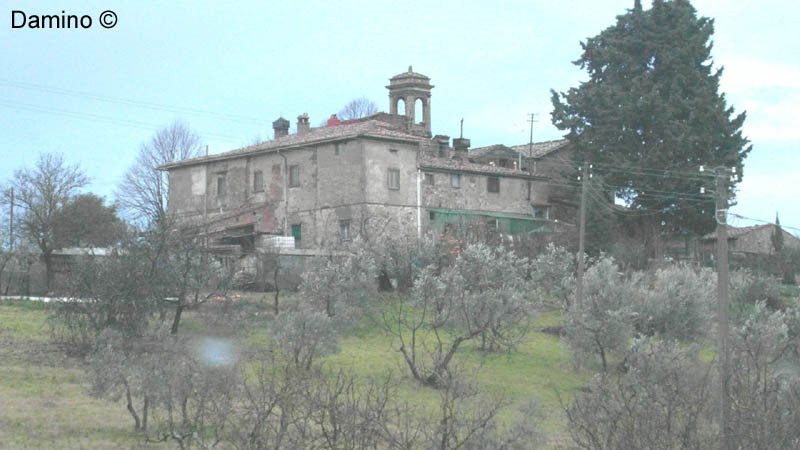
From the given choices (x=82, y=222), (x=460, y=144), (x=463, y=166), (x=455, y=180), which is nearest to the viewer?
(x=82, y=222)

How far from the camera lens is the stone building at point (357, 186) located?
5553 centimetres

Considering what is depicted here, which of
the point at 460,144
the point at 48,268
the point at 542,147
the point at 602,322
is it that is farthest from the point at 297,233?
the point at 602,322

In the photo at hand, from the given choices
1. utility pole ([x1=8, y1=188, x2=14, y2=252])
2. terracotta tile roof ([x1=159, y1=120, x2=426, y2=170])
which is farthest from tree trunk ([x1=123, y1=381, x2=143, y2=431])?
terracotta tile roof ([x1=159, y1=120, x2=426, y2=170])

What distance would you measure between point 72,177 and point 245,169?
803cm

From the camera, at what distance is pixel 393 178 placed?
56406 mm

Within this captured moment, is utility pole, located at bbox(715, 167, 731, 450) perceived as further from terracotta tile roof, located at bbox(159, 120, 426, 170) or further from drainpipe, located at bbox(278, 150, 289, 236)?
drainpipe, located at bbox(278, 150, 289, 236)

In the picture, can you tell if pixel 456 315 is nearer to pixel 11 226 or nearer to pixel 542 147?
pixel 11 226

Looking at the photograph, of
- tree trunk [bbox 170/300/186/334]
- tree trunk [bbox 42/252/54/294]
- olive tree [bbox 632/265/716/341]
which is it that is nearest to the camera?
tree trunk [bbox 170/300/186/334]

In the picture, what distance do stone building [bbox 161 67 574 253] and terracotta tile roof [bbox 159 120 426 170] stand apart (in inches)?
2.9

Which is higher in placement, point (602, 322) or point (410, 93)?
point (410, 93)

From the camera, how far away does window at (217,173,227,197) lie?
61438mm

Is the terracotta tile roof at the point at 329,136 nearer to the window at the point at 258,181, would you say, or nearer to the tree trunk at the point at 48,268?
the window at the point at 258,181

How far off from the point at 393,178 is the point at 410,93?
12.0 meters

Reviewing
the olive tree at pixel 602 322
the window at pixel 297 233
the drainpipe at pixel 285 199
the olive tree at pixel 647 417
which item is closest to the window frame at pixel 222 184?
the drainpipe at pixel 285 199
